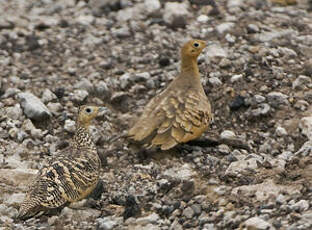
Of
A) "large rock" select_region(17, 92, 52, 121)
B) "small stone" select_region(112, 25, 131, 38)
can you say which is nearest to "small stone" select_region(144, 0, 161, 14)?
"small stone" select_region(112, 25, 131, 38)

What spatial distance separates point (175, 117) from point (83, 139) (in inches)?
52.1

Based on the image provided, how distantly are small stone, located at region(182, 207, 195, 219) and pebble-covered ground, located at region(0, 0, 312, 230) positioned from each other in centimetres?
1

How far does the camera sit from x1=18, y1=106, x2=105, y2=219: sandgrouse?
834 centimetres

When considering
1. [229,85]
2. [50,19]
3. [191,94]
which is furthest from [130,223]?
[50,19]

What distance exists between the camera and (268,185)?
8500 mm

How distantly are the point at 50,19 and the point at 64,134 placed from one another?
448 centimetres

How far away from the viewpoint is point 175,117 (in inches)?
392

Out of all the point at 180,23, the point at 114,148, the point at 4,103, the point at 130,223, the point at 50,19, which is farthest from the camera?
the point at 50,19

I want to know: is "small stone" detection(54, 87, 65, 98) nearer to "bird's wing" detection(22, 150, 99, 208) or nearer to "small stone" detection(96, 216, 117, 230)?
"bird's wing" detection(22, 150, 99, 208)

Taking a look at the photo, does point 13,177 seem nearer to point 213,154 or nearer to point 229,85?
point 213,154

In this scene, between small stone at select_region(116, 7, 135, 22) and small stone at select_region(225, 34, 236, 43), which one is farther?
small stone at select_region(116, 7, 135, 22)

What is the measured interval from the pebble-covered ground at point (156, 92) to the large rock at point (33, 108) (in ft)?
0.05

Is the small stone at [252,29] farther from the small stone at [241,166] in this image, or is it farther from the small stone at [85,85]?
the small stone at [241,166]

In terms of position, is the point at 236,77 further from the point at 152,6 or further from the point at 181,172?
the point at 152,6
